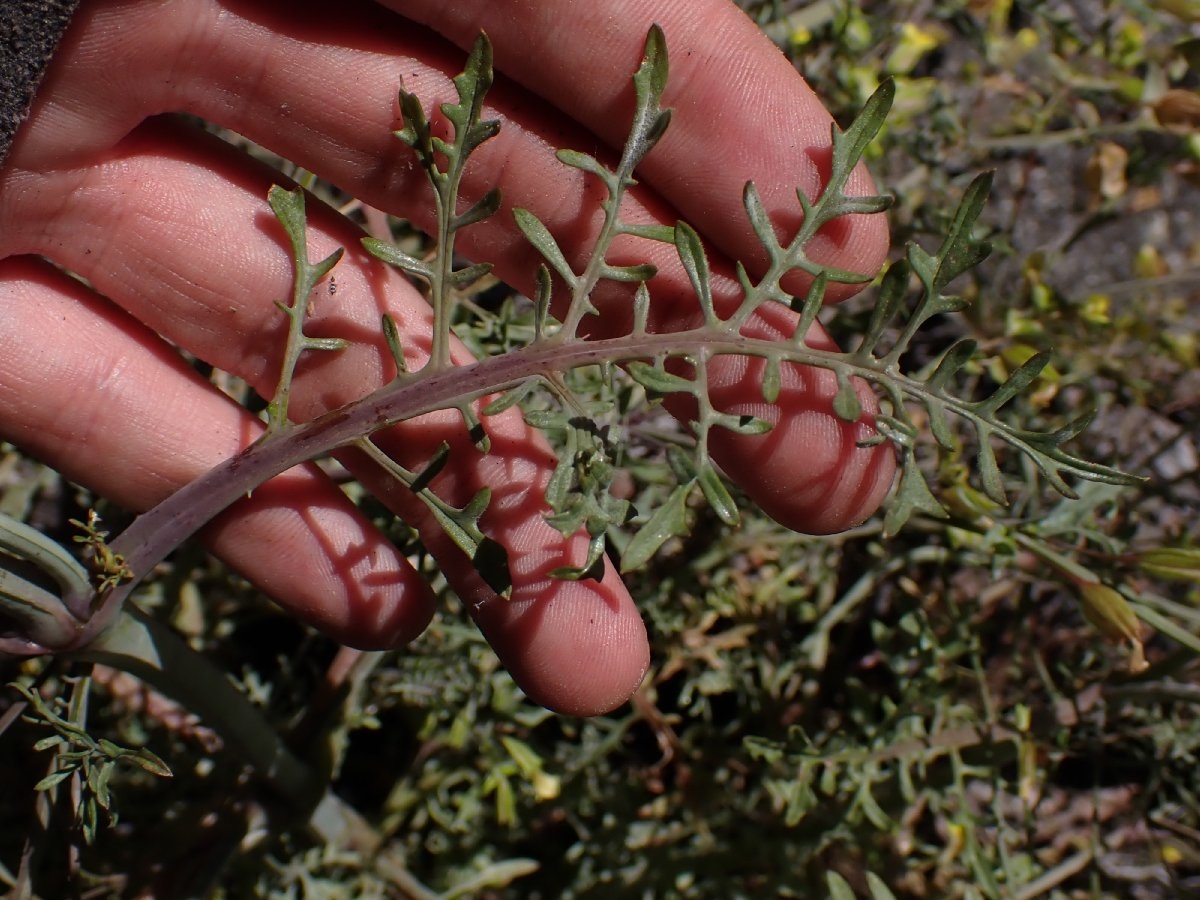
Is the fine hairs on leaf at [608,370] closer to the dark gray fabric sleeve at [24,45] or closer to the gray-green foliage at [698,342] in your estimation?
the gray-green foliage at [698,342]

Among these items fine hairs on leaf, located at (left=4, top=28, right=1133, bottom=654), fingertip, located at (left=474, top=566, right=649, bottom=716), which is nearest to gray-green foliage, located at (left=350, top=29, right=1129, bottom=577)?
fine hairs on leaf, located at (left=4, top=28, right=1133, bottom=654)

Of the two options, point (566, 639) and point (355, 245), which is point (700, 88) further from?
point (566, 639)

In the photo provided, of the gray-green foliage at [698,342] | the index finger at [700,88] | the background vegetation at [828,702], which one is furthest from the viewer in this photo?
the background vegetation at [828,702]

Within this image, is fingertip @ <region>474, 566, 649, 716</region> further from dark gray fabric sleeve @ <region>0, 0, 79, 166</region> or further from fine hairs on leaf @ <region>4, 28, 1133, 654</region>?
dark gray fabric sleeve @ <region>0, 0, 79, 166</region>

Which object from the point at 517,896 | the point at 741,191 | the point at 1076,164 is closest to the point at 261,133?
the point at 741,191

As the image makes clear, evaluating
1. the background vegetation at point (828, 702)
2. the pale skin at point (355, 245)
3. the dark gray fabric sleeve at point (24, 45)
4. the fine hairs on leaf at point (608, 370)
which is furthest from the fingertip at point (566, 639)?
the dark gray fabric sleeve at point (24, 45)
